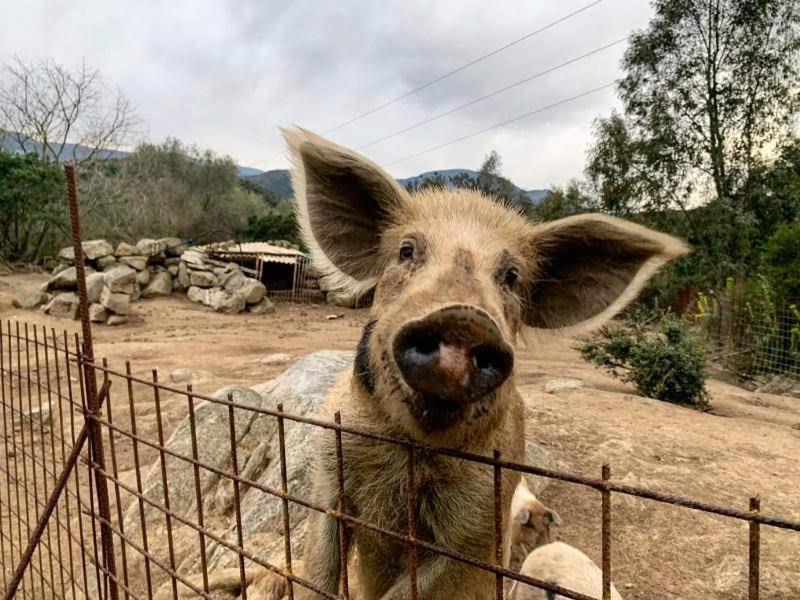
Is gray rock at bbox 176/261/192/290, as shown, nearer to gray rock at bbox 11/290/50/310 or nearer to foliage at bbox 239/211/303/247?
gray rock at bbox 11/290/50/310

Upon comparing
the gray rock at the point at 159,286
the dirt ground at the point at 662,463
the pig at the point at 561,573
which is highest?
the gray rock at the point at 159,286

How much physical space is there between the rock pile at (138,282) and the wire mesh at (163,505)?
7421 millimetres

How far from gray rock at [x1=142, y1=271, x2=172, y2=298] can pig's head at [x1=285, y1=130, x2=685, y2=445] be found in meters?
19.3

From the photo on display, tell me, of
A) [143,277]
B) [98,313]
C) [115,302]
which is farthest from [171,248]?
[98,313]

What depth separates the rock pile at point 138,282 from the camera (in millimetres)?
16641

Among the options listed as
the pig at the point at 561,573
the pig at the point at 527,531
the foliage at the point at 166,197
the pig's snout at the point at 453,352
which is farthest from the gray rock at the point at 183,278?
the pig's snout at the point at 453,352

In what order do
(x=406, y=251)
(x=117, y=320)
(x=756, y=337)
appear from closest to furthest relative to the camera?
1. (x=406, y=251)
2. (x=756, y=337)
3. (x=117, y=320)

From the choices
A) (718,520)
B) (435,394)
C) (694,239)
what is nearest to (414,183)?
(435,394)

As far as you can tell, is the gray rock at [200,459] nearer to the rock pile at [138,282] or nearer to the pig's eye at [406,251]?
the pig's eye at [406,251]

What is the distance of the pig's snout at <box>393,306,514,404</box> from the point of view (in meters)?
1.23

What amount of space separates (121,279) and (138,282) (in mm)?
1410

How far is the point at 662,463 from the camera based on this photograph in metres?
5.41

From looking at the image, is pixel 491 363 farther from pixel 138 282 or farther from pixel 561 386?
pixel 138 282

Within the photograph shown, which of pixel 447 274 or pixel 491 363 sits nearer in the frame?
pixel 491 363
